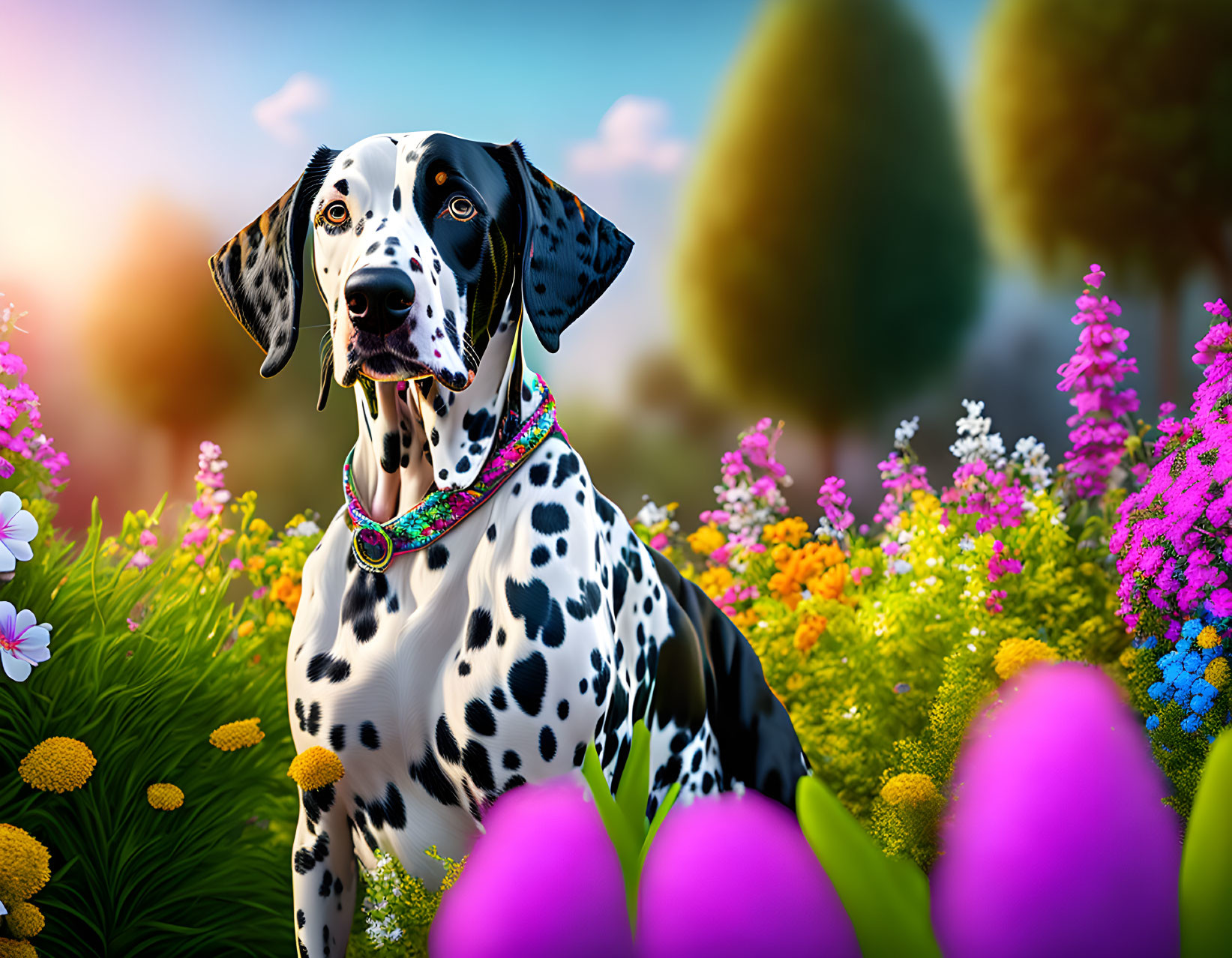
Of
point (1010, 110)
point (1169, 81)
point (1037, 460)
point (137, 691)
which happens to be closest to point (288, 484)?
point (137, 691)

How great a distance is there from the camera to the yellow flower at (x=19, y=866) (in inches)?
69.8

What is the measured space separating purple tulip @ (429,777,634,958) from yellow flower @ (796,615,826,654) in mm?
3624

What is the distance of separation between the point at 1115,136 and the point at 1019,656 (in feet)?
21.0

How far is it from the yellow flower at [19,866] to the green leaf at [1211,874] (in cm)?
206

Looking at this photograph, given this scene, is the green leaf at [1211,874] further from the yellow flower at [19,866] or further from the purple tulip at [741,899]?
the yellow flower at [19,866]

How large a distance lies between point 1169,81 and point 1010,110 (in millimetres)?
1154

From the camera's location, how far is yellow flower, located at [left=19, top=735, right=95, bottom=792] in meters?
2.19

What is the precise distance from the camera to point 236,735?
8.26ft

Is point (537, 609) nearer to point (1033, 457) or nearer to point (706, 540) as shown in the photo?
point (706, 540)

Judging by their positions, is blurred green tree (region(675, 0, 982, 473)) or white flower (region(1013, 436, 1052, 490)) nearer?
white flower (region(1013, 436, 1052, 490))

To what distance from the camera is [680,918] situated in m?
0.28

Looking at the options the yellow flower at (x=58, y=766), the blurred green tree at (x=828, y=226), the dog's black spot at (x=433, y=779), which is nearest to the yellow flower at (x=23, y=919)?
the yellow flower at (x=58, y=766)

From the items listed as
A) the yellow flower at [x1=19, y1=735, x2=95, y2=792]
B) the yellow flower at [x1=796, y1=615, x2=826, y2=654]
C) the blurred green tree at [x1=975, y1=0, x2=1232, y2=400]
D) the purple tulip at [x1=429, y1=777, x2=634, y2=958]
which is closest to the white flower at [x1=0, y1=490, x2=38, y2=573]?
the yellow flower at [x1=19, y1=735, x2=95, y2=792]

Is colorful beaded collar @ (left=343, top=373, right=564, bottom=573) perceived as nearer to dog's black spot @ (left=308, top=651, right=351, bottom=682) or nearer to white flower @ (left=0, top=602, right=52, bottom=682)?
dog's black spot @ (left=308, top=651, right=351, bottom=682)
